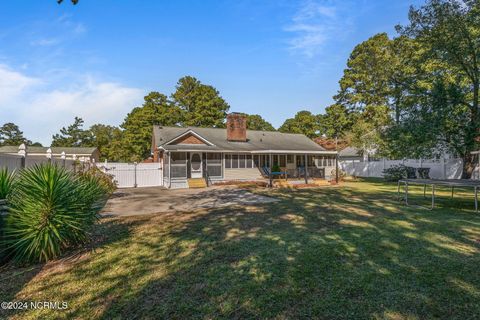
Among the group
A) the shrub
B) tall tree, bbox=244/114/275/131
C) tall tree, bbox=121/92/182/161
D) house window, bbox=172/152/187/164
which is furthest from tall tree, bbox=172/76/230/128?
the shrub

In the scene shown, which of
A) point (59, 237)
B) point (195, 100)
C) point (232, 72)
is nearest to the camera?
point (59, 237)

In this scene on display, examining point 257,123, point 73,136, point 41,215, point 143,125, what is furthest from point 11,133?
point 41,215

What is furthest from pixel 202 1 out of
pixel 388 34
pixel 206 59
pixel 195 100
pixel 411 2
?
pixel 195 100

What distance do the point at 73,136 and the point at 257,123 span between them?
42.0 metres

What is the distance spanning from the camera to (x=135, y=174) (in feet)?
63.2

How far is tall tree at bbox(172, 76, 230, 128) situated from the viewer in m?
43.8

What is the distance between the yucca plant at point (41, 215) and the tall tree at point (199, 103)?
39108 millimetres

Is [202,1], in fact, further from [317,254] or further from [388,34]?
[388,34]

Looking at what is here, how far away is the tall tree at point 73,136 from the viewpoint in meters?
56.2

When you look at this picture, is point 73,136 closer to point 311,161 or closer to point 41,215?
point 311,161

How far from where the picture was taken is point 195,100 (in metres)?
46.3

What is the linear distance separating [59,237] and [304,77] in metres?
18.4

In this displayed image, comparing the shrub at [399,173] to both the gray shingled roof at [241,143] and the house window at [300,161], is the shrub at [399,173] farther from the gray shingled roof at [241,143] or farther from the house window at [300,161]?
the house window at [300,161]

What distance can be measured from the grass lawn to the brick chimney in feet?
51.3
